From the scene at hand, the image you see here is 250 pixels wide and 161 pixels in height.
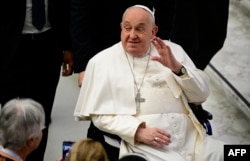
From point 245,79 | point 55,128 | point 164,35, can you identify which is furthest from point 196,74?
point 245,79

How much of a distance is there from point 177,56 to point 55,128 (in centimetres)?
155

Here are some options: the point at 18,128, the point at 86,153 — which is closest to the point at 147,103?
the point at 86,153

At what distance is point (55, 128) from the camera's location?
449 centimetres

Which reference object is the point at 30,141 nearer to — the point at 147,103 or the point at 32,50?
the point at 147,103

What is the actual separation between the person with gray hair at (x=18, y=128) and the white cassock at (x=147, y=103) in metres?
0.49

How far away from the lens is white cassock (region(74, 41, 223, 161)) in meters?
3.03

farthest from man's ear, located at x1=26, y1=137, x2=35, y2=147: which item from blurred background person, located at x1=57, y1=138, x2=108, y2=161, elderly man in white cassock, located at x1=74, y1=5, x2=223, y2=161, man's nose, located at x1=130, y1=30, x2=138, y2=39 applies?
man's nose, located at x1=130, y1=30, x2=138, y2=39

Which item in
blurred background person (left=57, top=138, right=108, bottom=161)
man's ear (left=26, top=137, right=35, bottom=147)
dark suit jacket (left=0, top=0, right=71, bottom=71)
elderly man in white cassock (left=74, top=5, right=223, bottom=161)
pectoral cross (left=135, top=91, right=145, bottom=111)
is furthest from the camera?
dark suit jacket (left=0, top=0, right=71, bottom=71)

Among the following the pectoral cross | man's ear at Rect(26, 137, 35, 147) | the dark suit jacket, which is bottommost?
man's ear at Rect(26, 137, 35, 147)

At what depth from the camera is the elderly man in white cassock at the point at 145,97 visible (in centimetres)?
300

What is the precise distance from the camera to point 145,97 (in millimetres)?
3123

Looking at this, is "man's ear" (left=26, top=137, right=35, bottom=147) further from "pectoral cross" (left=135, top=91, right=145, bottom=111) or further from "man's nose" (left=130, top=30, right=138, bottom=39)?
"man's nose" (left=130, top=30, right=138, bottom=39)

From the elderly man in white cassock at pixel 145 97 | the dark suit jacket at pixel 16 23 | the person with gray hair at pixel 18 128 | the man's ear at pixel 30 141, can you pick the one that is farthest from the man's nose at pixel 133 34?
the man's ear at pixel 30 141

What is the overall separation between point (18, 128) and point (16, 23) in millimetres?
969
